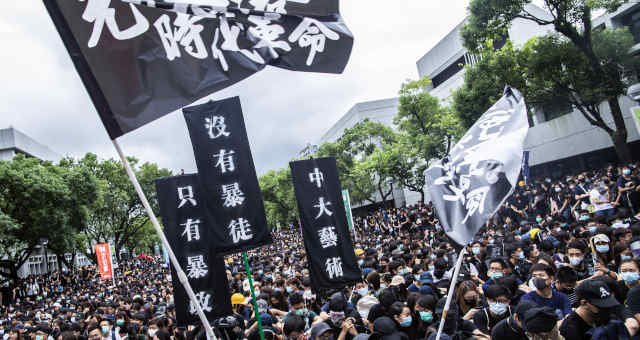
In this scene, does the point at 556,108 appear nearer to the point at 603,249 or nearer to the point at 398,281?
the point at 603,249

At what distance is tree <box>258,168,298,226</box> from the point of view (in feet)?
158

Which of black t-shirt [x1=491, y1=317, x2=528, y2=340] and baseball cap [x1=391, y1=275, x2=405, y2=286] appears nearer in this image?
black t-shirt [x1=491, y1=317, x2=528, y2=340]

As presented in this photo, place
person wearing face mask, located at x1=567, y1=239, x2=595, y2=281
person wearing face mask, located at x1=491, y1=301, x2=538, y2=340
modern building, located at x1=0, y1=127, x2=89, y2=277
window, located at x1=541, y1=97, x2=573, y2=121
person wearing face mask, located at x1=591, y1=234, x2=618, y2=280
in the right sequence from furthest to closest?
modern building, located at x1=0, y1=127, x2=89, y2=277 < window, located at x1=541, y1=97, x2=573, y2=121 < person wearing face mask, located at x1=591, y1=234, x2=618, y2=280 < person wearing face mask, located at x1=567, y1=239, x2=595, y2=281 < person wearing face mask, located at x1=491, y1=301, x2=538, y2=340

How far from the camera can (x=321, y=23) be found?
122 inches

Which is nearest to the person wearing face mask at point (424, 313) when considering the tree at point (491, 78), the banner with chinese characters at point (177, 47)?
the banner with chinese characters at point (177, 47)

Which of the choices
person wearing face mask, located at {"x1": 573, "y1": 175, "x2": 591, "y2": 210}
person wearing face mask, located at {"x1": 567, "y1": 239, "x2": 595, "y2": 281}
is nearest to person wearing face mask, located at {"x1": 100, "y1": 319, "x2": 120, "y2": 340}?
person wearing face mask, located at {"x1": 567, "y1": 239, "x2": 595, "y2": 281}

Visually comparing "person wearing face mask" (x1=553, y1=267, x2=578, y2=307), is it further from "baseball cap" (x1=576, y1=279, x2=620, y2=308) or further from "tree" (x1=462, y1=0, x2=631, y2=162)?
"tree" (x1=462, y1=0, x2=631, y2=162)

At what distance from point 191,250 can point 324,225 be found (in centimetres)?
207

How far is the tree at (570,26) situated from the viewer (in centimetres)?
1516

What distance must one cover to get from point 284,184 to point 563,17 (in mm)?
37366

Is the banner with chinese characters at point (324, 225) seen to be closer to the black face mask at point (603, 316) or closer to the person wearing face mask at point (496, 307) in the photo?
the person wearing face mask at point (496, 307)

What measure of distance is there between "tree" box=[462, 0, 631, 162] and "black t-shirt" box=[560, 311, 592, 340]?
14643mm

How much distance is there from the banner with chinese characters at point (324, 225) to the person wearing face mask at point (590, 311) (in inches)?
129

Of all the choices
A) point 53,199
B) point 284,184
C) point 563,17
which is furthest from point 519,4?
point 284,184
